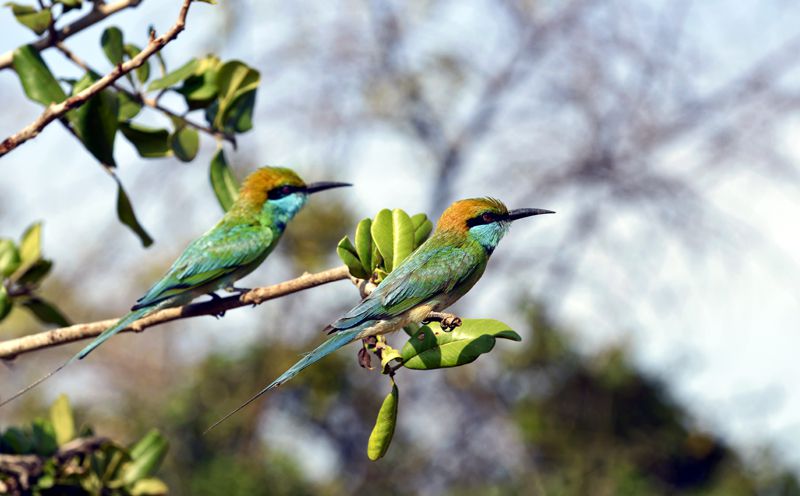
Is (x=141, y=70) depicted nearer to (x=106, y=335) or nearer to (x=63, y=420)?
(x=106, y=335)

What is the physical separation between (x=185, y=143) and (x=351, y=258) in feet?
2.44

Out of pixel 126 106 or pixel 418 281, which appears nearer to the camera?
pixel 418 281

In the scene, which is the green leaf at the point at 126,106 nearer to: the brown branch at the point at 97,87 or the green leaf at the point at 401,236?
the brown branch at the point at 97,87

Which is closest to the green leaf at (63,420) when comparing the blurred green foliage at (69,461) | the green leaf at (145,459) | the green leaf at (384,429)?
the blurred green foliage at (69,461)

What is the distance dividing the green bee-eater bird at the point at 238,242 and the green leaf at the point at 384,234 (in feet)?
2.26

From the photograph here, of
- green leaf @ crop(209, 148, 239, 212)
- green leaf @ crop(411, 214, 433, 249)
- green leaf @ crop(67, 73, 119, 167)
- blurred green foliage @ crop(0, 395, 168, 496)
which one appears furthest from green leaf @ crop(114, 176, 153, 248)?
green leaf @ crop(411, 214, 433, 249)

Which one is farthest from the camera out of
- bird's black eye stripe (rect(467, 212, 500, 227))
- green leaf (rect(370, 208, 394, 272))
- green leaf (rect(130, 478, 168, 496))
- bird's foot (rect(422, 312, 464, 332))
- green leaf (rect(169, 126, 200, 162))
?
green leaf (rect(130, 478, 168, 496))

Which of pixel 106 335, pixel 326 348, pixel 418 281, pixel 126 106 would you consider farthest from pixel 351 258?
pixel 126 106

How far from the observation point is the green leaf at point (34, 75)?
220 cm

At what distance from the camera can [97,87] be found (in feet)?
5.67

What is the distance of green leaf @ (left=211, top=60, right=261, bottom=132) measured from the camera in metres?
2.50

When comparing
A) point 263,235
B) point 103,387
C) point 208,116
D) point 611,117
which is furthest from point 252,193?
point 103,387

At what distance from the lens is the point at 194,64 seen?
2449mm

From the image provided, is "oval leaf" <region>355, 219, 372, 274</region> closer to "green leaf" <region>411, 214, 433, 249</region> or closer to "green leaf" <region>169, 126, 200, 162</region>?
"green leaf" <region>411, 214, 433, 249</region>
